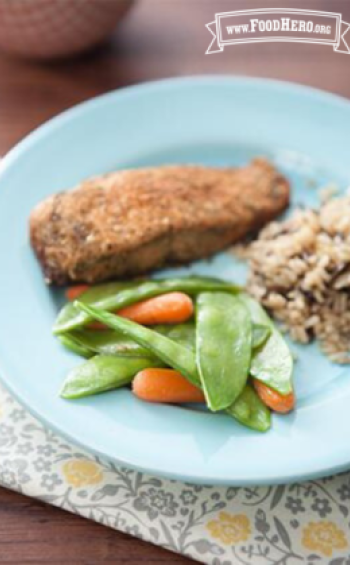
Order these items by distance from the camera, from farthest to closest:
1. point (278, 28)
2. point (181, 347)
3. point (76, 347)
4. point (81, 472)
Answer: point (278, 28) < point (76, 347) < point (181, 347) < point (81, 472)

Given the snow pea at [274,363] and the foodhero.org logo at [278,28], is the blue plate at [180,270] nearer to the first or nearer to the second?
the snow pea at [274,363]

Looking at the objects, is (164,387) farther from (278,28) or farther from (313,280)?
(278,28)

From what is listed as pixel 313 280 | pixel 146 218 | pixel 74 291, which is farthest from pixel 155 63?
pixel 313 280

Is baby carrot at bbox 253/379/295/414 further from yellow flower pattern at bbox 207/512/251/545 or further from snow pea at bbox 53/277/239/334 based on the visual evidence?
snow pea at bbox 53/277/239/334

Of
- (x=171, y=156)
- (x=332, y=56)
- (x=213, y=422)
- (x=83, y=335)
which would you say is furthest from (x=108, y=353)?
(x=332, y=56)

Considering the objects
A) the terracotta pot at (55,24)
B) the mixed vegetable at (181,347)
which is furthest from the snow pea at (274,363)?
the terracotta pot at (55,24)

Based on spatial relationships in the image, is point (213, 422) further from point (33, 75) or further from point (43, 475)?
point (33, 75)
